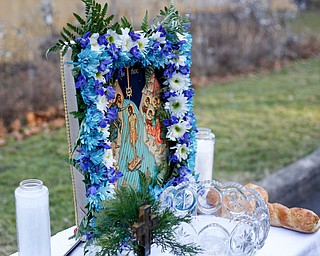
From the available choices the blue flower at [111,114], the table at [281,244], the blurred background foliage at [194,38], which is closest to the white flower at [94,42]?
the blue flower at [111,114]

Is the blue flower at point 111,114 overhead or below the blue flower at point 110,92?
below

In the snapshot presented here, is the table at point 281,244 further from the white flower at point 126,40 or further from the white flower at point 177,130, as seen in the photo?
the white flower at point 126,40

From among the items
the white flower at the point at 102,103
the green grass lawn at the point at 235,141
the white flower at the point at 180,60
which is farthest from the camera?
the green grass lawn at the point at 235,141

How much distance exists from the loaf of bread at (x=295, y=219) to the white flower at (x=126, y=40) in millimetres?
863

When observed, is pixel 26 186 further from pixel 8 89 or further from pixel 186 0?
pixel 186 0

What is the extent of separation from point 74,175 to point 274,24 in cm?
694

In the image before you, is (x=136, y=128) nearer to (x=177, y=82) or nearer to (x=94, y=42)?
(x=177, y=82)

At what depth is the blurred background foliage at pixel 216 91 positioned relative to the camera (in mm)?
4609

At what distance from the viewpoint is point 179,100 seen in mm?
2170

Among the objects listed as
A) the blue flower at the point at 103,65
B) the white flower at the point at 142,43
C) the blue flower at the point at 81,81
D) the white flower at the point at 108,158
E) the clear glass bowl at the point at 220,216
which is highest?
the white flower at the point at 142,43

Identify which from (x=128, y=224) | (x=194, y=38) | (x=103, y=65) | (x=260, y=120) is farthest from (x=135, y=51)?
(x=194, y=38)

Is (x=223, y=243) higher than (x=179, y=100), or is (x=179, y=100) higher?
(x=179, y=100)

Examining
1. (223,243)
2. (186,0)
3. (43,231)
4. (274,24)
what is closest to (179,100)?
(223,243)

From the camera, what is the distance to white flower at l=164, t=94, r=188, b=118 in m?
2.17
